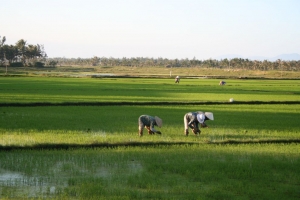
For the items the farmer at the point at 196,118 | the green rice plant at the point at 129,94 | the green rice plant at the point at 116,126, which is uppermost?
the farmer at the point at 196,118

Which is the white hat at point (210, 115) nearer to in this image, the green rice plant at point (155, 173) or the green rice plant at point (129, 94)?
the green rice plant at point (155, 173)

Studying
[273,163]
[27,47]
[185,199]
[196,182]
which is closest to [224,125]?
[273,163]

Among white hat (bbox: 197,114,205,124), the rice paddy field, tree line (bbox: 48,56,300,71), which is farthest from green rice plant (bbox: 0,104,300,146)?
tree line (bbox: 48,56,300,71)

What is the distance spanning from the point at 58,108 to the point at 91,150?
952 cm

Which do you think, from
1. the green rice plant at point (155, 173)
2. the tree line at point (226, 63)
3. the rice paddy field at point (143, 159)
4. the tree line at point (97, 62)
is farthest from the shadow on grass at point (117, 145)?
the tree line at point (226, 63)

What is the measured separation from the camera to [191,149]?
9.53 m

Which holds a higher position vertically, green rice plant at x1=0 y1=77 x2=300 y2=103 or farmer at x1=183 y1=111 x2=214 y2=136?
farmer at x1=183 y1=111 x2=214 y2=136

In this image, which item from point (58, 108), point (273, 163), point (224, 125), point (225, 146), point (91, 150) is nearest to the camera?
point (273, 163)

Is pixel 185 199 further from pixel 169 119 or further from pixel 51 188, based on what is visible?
pixel 169 119

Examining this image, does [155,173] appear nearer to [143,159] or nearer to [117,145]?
[143,159]

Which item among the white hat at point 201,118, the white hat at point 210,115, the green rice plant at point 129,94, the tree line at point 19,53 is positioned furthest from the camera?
the tree line at point 19,53

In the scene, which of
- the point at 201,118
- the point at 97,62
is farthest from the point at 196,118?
the point at 97,62

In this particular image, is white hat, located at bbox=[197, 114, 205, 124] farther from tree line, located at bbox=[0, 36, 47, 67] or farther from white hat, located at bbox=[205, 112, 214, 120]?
tree line, located at bbox=[0, 36, 47, 67]

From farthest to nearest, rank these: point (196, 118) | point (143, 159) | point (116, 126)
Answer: point (116, 126) → point (196, 118) → point (143, 159)
